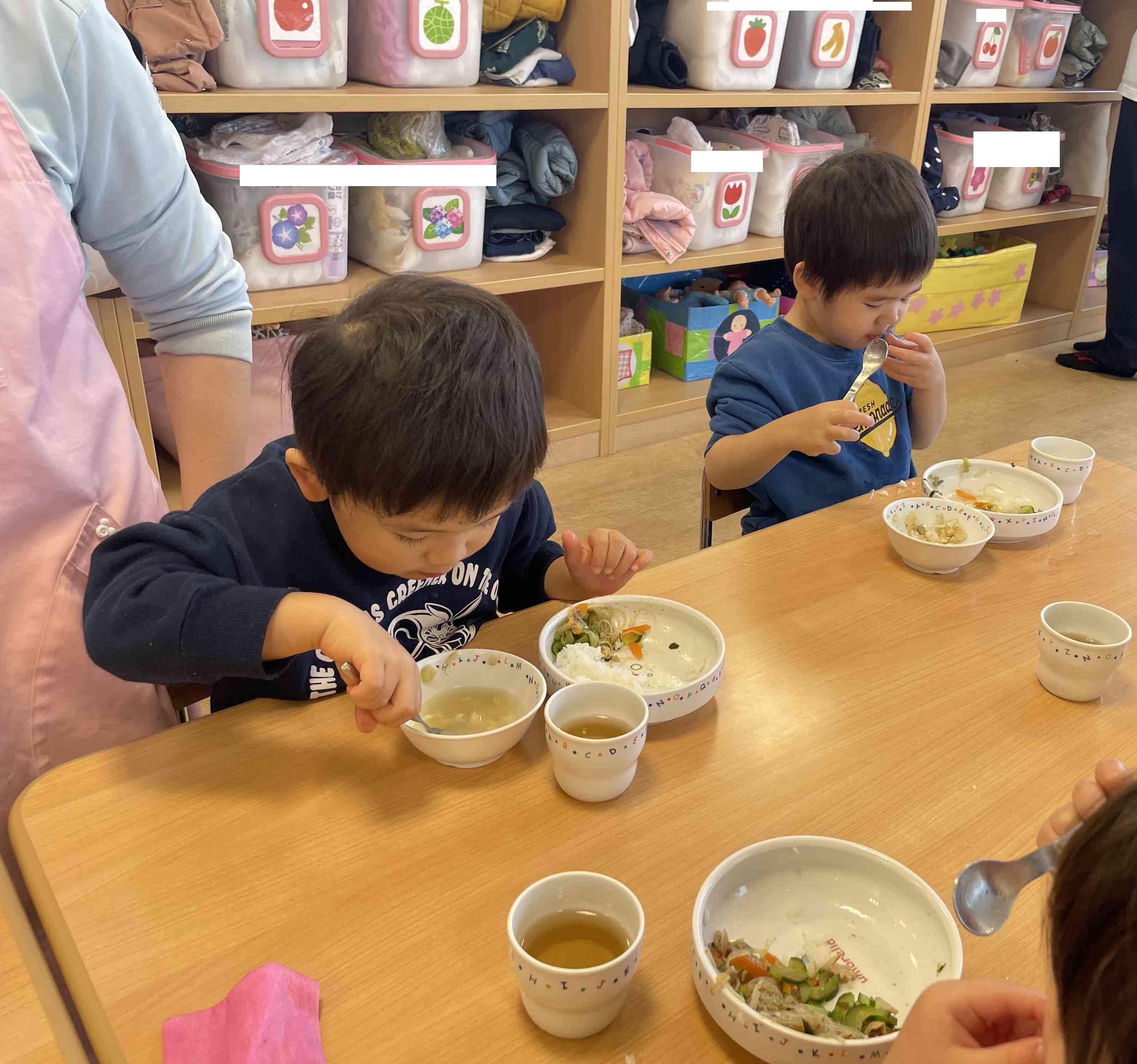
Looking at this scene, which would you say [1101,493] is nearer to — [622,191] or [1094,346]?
[622,191]

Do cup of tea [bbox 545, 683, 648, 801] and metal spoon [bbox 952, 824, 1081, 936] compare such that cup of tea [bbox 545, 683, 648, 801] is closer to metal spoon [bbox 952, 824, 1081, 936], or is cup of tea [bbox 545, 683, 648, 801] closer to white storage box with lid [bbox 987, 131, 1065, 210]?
metal spoon [bbox 952, 824, 1081, 936]

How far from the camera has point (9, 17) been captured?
80cm

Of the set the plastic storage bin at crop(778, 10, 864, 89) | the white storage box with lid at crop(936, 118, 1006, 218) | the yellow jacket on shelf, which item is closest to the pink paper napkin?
the plastic storage bin at crop(778, 10, 864, 89)

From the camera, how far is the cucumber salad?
1.83 ft

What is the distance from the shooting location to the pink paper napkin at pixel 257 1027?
0.54 meters

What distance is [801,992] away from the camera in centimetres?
59

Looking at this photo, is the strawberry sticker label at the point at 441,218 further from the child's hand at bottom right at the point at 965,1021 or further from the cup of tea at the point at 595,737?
the child's hand at bottom right at the point at 965,1021

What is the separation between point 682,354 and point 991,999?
276 cm

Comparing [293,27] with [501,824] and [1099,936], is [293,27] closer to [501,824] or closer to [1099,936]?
[501,824]

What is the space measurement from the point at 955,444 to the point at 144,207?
2662mm

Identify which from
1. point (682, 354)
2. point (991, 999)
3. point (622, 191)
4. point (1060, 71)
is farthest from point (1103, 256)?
point (991, 999)

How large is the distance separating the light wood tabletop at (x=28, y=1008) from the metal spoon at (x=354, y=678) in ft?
0.85

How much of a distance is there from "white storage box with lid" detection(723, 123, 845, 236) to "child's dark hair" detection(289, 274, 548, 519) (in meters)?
2.30

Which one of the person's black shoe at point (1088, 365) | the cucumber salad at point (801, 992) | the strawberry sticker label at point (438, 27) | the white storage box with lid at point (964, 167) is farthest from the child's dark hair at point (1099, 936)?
the person's black shoe at point (1088, 365)
